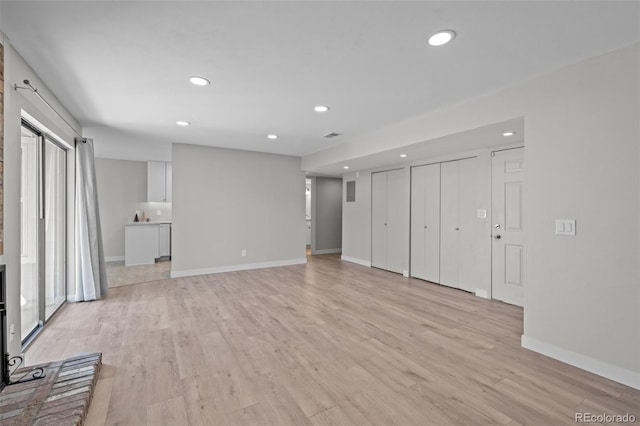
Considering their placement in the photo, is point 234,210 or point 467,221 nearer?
point 467,221

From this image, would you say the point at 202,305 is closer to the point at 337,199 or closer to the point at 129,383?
the point at 129,383

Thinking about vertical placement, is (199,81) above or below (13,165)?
above

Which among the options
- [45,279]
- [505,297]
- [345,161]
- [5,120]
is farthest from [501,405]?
[45,279]

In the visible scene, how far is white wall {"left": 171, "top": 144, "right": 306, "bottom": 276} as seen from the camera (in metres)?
5.50

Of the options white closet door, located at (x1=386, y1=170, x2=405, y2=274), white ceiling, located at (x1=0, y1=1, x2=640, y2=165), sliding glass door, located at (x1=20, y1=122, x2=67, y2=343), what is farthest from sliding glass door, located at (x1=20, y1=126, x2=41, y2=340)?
white closet door, located at (x1=386, y1=170, x2=405, y2=274)

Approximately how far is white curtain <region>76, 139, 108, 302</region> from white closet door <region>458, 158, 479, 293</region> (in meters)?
5.50

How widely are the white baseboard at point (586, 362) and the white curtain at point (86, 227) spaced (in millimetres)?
5383

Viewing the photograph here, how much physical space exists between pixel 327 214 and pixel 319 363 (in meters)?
6.16

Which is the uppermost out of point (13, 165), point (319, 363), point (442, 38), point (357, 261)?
point (442, 38)

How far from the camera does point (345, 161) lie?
5457 millimetres

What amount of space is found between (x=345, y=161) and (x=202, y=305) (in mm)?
3436

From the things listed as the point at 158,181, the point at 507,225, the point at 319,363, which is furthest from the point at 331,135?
the point at 158,181

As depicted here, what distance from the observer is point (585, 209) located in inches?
92.0

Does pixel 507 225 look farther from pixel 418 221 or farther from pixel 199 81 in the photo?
pixel 199 81
